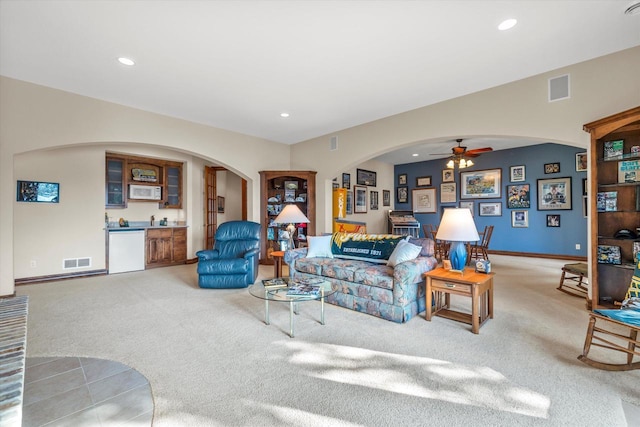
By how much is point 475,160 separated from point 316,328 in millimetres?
7349

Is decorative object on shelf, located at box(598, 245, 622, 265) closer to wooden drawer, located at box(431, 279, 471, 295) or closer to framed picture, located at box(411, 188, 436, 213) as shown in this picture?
wooden drawer, located at box(431, 279, 471, 295)

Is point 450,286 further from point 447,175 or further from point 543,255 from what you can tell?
point 447,175

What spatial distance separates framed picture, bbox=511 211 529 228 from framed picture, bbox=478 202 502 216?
1.09 feet

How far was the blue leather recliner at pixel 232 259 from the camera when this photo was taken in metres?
4.45

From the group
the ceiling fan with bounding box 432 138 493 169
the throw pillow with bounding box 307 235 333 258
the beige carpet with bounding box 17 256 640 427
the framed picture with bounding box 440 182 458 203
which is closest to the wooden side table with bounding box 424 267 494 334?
the beige carpet with bounding box 17 256 640 427

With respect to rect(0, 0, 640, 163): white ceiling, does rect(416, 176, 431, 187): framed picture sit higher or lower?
lower

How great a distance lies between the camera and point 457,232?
2982mm

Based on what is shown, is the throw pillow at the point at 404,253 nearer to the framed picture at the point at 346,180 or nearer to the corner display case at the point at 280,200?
the corner display case at the point at 280,200

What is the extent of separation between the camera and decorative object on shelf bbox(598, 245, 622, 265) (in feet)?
10.9

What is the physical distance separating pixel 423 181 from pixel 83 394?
9.05 m

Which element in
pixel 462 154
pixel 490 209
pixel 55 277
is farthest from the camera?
pixel 490 209

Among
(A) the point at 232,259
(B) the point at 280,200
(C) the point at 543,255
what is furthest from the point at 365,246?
(C) the point at 543,255

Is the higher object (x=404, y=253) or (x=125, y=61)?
(x=125, y=61)

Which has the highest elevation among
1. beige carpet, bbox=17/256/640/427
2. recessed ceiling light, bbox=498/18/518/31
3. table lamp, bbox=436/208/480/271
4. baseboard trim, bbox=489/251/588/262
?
recessed ceiling light, bbox=498/18/518/31
